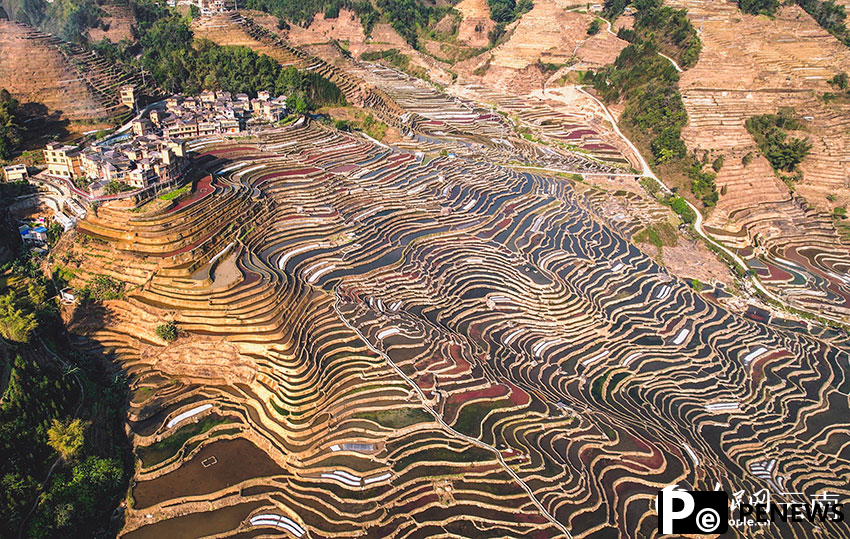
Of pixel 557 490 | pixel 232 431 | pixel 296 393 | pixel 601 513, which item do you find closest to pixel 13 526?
pixel 232 431

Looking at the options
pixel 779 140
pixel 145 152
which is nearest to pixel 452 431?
pixel 145 152

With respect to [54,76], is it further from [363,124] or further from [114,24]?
[114,24]

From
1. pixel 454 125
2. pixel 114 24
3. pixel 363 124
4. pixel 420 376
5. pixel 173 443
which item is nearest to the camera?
pixel 173 443

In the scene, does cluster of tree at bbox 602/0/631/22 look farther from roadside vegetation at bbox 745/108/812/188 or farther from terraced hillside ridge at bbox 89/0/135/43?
terraced hillside ridge at bbox 89/0/135/43

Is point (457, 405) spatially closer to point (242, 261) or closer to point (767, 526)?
point (767, 526)

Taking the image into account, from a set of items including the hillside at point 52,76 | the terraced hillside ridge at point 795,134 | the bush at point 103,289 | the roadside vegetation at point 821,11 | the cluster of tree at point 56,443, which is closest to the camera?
the cluster of tree at point 56,443

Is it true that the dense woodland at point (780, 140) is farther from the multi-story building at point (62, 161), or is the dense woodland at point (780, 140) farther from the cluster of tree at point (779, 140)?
the multi-story building at point (62, 161)

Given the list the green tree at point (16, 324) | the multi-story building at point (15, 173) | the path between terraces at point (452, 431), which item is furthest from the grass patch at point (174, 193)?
the path between terraces at point (452, 431)
